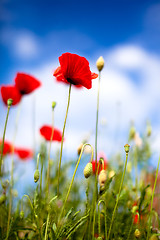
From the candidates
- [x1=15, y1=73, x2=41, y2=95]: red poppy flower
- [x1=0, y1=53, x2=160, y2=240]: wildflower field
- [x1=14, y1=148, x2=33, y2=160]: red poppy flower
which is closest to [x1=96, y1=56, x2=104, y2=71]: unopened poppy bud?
[x1=0, y1=53, x2=160, y2=240]: wildflower field

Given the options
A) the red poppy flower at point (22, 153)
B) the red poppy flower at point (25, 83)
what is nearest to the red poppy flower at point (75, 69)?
the red poppy flower at point (25, 83)

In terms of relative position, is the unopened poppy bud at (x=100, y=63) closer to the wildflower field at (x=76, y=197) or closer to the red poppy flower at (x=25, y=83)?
the wildflower field at (x=76, y=197)

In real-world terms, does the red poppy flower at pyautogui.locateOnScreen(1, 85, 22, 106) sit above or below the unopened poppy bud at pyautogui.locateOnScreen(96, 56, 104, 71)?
below

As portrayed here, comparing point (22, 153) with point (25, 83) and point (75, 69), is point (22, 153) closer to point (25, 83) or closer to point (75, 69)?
point (25, 83)

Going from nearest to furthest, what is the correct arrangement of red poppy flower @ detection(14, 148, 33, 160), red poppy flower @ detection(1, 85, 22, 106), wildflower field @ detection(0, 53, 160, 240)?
wildflower field @ detection(0, 53, 160, 240), red poppy flower @ detection(1, 85, 22, 106), red poppy flower @ detection(14, 148, 33, 160)

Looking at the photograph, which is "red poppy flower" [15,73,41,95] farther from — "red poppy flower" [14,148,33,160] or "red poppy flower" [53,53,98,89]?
"red poppy flower" [14,148,33,160]

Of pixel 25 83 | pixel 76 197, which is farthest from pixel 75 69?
pixel 76 197

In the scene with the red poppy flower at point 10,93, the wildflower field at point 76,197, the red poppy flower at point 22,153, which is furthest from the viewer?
the red poppy flower at point 22,153

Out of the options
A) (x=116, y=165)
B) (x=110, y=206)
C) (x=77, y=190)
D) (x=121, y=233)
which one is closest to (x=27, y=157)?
(x=77, y=190)
